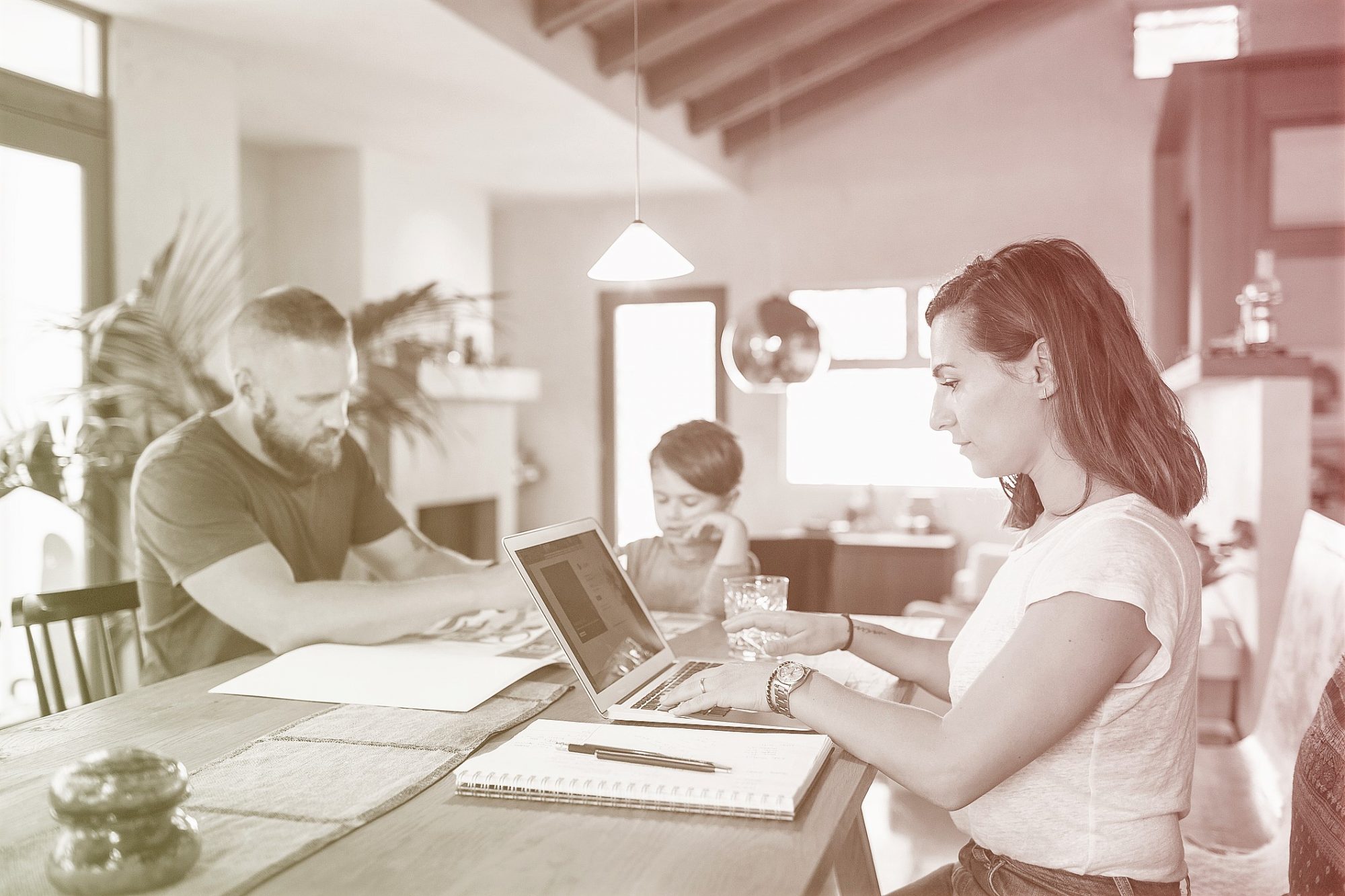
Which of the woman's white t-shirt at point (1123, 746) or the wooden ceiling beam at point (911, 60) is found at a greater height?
the wooden ceiling beam at point (911, 60)

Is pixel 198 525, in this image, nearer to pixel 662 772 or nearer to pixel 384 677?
pixel 384 677

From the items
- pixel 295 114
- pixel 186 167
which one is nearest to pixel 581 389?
pixel 295 114

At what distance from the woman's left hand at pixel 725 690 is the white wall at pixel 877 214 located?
16.2 ft

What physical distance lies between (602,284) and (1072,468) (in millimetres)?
5839

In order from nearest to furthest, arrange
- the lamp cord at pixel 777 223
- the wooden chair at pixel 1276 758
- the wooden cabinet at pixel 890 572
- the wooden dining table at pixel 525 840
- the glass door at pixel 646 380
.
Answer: the wooden dining table at pixel 525 840 < the wooden chair at pixel 1276 758 < the wooden cabinet at pixel 890 572 < the lamp cord at pixel 777 223 < the glass door at pixel 646 380

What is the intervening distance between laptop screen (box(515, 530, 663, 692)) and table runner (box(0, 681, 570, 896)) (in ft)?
0.33

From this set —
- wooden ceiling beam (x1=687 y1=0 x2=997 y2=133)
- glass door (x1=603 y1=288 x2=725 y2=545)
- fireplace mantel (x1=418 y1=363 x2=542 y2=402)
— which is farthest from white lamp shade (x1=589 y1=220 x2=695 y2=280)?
glass door (x1=603 y1=288 x2=725 y2=545)

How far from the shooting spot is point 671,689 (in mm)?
1471

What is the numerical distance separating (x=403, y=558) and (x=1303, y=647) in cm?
185

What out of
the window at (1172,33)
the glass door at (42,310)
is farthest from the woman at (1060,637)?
the window at (1172,33)

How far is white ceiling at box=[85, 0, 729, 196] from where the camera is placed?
12.1 ft

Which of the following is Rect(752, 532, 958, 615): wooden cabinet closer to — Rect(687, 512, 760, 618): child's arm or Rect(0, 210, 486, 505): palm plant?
Rect(0, 210, 486, 505): palm plant

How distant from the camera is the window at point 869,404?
6.41 metres

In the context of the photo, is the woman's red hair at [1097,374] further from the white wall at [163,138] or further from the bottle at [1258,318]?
the white wall at [163,138]
